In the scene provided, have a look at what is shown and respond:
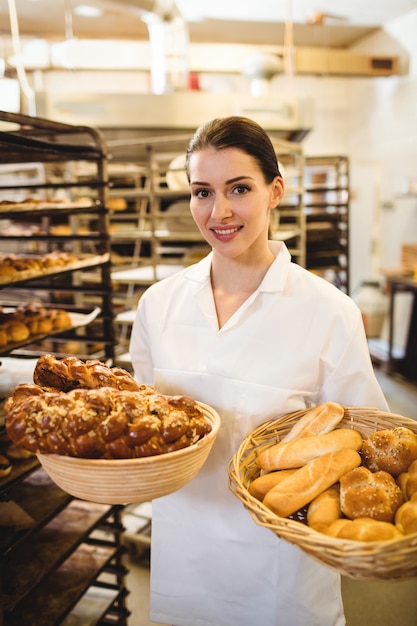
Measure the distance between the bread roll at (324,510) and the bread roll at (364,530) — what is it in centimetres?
2

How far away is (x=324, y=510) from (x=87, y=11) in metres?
6.10

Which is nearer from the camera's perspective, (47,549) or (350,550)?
(350,550)

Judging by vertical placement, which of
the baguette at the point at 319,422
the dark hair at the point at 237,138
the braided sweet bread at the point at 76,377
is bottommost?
the baguette at the point at 319,422

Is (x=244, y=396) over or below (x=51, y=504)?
over

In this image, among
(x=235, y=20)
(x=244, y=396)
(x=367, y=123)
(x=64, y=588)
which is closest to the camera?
(x=244, y=396)

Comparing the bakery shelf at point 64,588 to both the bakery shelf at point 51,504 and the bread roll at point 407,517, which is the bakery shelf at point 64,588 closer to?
the bakery shelf at point 51,504

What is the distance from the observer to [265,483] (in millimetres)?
1094

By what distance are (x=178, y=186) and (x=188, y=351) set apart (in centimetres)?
189

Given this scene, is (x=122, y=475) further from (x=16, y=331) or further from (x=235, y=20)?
(x=235, y=20)

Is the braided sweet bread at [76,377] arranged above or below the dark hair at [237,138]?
below

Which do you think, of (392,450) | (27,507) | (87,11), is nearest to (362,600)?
(27,507)

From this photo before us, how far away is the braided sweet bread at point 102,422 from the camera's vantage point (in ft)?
3.36

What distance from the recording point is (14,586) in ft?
5.24

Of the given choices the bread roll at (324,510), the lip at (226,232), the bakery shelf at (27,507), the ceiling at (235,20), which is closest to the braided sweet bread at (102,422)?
the bread roll at (324,510)
